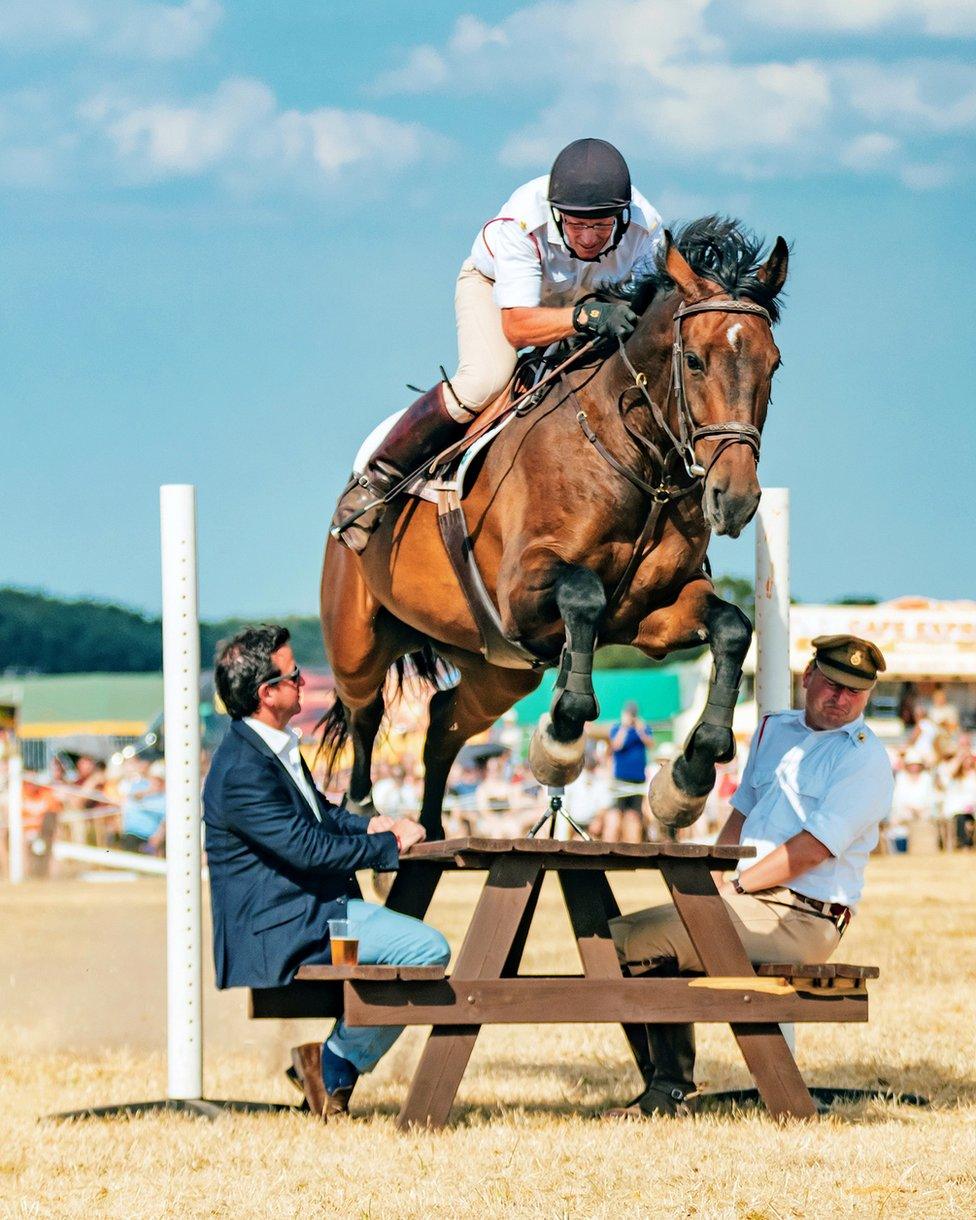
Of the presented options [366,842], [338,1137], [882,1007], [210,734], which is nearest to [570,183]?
[366,842]

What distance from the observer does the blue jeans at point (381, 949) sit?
456 cm

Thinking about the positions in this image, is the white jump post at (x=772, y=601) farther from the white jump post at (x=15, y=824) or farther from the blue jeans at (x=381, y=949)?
the white jump post at (x=15, y=824)

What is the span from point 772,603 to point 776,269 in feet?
4.32

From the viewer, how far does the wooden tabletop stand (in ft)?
14.5

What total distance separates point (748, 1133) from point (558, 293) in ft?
8.39

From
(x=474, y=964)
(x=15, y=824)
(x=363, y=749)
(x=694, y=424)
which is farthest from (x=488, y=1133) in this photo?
(x=15, y=824)

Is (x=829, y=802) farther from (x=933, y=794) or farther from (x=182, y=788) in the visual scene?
(x=933, y=794)

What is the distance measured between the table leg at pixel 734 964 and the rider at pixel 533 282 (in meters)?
1.57

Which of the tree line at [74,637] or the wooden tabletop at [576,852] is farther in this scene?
the tree line at [74,637]

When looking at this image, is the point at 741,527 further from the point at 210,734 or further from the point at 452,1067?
the point at 210,734

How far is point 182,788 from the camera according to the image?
5.18m

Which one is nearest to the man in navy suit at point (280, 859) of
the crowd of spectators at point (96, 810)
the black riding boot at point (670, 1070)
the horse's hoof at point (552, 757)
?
the horse's hoof at point (552, 757)

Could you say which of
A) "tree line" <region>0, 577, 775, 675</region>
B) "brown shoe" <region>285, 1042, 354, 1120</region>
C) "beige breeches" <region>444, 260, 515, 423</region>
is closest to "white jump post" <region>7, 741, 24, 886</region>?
"beige breeches" <region>444, 260, 515, 423</region>

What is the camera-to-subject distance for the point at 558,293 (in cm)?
531
